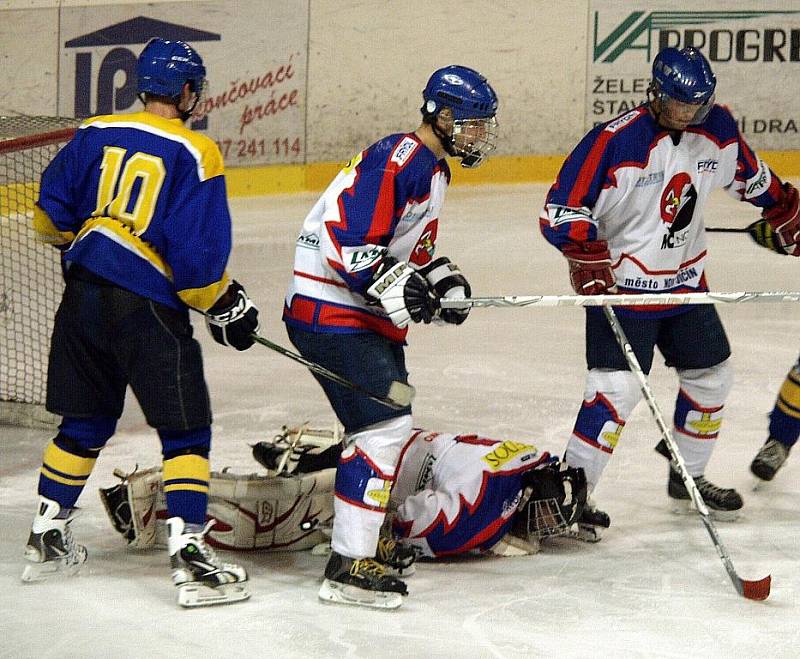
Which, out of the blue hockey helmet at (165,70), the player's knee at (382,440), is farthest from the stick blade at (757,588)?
the blue hockey helmet at (165,70)

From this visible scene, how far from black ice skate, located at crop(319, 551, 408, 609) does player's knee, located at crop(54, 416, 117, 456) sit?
571 millimetres

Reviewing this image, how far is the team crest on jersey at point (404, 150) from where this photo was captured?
286 centimetres

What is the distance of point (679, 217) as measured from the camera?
343cm

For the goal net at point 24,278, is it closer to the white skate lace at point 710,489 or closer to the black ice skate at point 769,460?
the white skate lace at point 710,489

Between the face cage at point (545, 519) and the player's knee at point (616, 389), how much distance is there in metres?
0.33

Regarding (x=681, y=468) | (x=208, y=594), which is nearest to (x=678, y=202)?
(x=681, y=468)

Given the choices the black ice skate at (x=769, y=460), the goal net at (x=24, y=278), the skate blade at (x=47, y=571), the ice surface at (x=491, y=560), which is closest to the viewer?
the ice surface at (x=491, y=560)

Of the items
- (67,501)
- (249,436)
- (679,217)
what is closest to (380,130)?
(249,436)

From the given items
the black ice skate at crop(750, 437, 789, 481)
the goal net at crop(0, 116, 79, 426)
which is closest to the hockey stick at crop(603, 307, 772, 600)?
the black ice skate at crop(750, 437, 789, 481)

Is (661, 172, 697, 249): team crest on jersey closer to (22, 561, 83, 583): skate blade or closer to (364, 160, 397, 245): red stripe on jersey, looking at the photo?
(364, 160, 397, 245): red stripe on jersey

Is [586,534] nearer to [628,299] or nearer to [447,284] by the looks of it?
[628,299]

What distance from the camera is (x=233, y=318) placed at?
291cm

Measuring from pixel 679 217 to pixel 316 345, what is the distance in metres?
1.03

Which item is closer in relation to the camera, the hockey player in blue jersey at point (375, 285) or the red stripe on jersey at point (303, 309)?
the hockey player in blue jersey at point (375, 285)
